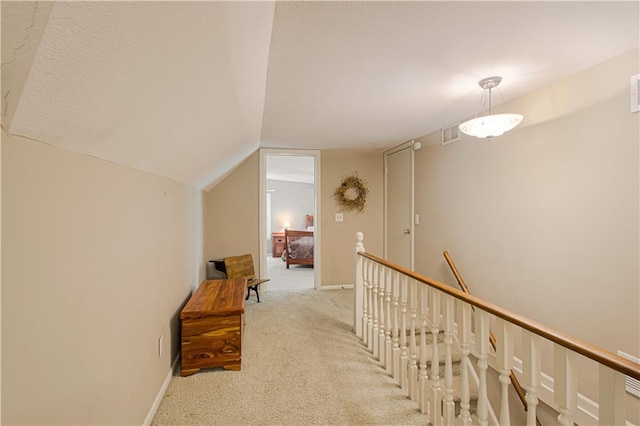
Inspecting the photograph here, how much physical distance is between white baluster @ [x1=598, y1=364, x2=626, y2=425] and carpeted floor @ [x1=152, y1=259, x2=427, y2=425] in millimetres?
1111

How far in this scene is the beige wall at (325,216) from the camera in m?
4.11

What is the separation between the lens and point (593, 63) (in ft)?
5.92

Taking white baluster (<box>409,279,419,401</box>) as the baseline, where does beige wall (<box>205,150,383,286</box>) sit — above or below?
above

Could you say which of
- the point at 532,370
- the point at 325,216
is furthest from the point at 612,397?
the point at 325,216

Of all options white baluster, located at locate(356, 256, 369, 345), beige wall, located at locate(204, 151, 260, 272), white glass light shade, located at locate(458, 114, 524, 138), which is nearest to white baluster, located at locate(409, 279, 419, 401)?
white baluster, located at locate(356, 256, 369, 345)

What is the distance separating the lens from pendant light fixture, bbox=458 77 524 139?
190 centimetres

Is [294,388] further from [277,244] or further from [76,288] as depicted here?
[277,244]

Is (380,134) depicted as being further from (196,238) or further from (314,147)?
(196,238)

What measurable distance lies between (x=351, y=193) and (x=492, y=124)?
8.85 ft

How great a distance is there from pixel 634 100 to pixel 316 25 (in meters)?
1.85

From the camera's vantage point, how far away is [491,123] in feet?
6.42

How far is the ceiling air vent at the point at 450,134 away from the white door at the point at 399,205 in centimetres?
61

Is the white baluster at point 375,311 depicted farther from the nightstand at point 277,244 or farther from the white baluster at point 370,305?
the nightstand at point 277,244

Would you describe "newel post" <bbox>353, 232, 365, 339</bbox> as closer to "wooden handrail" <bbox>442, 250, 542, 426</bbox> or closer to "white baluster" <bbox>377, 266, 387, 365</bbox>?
"white baluster" <bbox>377, 266, 387, 365</bbox>
